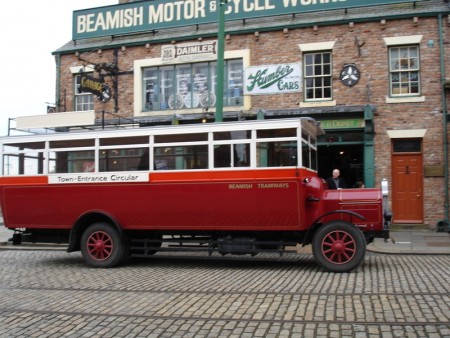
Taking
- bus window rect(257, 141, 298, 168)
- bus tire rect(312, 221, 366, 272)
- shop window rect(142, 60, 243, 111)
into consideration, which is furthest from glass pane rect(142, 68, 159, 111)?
bus tire rect(312, 221, 366, 272)

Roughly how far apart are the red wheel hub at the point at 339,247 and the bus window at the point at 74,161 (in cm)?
473

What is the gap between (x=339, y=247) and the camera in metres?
8.48

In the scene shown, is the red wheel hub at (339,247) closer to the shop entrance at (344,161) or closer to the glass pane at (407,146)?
the shop entrance at (344,161)

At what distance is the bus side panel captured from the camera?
8688 mm

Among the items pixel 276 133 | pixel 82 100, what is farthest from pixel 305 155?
pixel 82 100

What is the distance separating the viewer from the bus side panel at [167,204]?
28.5 ft

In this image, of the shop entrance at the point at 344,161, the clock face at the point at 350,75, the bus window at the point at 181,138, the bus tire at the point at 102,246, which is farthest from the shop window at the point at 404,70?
the bus tire at the point at 102,246

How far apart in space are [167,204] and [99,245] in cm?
161

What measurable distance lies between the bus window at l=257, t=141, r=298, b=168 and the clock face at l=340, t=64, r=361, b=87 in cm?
798

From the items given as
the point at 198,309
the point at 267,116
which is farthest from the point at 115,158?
the point at 267,116

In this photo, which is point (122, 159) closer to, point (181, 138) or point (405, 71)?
point (181, 138)

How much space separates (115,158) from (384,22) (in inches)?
410

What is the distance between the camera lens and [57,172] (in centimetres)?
982

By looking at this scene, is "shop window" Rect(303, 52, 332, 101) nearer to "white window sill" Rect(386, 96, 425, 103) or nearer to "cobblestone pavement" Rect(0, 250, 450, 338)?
"white window sill" Rect(386, 96, 425, 103)
